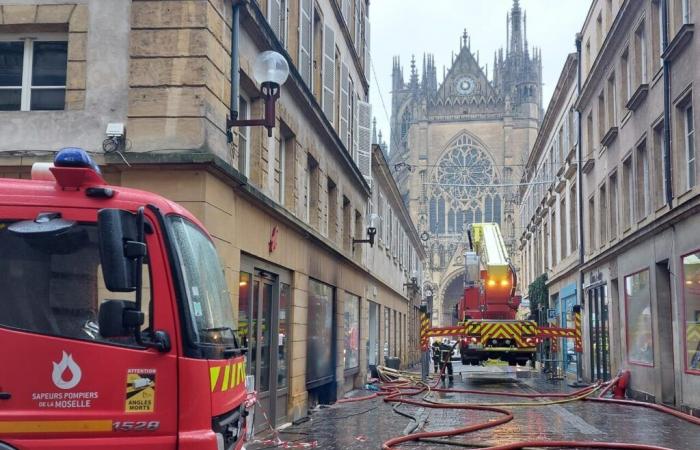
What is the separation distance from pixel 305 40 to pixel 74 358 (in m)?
11.3

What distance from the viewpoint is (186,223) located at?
20.5 feet

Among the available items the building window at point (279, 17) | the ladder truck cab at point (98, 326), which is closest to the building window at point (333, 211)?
the building window at point (279, 17)

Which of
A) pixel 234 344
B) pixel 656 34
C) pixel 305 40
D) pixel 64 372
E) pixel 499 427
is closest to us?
pixel 64 372

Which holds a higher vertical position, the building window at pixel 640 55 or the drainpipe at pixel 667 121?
the building window at pixel 640 55

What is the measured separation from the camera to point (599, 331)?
25.1 metres

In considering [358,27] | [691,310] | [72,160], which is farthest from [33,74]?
[358,27]

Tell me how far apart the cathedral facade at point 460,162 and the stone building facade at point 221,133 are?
65.3 metres

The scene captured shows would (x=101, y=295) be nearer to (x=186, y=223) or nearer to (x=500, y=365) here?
(x=186, y=223)

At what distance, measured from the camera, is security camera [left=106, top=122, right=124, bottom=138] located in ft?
32.1

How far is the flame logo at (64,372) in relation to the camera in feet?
18.0

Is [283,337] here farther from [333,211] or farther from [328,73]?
[328,73]

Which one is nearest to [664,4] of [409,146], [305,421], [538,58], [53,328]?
[305,421]

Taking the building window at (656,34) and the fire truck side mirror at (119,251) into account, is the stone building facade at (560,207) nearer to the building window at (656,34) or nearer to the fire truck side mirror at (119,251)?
the building window at (656,34)

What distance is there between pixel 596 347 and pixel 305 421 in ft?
45.5
